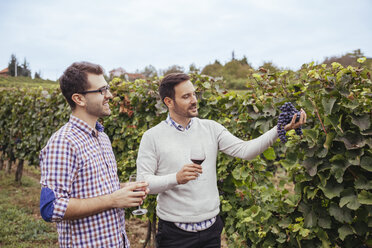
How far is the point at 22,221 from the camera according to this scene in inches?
Result: 226

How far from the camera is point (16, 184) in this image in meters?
8.53

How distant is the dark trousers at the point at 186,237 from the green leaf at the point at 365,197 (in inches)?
42.6

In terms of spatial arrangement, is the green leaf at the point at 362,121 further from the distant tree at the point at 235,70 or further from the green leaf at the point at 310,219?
the distant tree at the point at 235,70

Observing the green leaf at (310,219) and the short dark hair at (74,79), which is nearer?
the short dark hair at (74,79)

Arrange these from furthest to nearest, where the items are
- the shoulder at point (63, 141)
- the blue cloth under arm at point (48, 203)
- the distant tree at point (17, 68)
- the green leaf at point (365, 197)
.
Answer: the distant tree at point (17, 68) < the green leaf at point (365, 197) < the shoulder at point (63, 141) < the blue cloth under arm at point (48, 203)

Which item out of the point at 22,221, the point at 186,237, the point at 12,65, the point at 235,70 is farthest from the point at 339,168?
the point at 12,65

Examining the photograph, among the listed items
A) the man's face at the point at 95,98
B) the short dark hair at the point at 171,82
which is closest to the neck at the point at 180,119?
the short dark hair at the point at 171,82

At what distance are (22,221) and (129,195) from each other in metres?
4.91

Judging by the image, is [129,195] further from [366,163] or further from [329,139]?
[366,163]

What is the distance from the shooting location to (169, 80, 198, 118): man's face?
98.1 inches

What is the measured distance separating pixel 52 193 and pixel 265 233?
5.98ft

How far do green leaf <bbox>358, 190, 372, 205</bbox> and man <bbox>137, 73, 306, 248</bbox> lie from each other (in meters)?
0.62

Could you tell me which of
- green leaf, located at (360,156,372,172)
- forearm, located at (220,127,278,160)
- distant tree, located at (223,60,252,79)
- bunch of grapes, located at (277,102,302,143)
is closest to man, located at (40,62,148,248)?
forearm, located at (220,127,278,160)

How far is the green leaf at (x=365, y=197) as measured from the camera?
78.8 inches
